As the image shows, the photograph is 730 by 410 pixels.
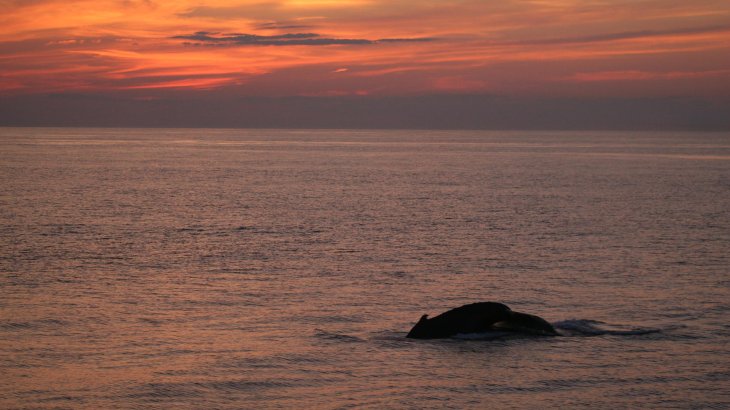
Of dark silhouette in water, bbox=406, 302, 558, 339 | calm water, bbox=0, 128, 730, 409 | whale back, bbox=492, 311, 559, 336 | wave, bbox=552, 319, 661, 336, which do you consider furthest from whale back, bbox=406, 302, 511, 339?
wave, bbox=552, 319, 661, 336

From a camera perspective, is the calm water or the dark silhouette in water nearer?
the calm water

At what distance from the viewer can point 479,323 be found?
1021 inches

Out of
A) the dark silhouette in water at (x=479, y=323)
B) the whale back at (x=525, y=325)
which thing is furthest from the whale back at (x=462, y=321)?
the whale back at (x=525, y=325)

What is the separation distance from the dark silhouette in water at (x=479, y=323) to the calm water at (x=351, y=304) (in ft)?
2.26

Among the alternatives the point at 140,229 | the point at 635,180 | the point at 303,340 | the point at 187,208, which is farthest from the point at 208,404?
the point at 635,180

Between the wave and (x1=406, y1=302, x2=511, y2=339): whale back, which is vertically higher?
(x1=406, y1=302, x2=511, y2=339): whale back

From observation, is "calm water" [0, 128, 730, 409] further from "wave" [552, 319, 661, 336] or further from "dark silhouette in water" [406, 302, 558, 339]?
"dark silhouette in water" [406, 302, 558, 339]

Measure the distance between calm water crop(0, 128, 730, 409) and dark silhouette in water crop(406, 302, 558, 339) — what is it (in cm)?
69

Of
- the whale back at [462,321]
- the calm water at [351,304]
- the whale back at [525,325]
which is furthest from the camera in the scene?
the whale back at [525,325]

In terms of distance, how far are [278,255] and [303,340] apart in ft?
61.8

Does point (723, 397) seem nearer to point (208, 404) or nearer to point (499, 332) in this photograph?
point (499, 332)

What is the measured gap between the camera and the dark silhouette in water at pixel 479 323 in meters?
→ 25.7

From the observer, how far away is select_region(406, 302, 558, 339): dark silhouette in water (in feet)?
84.3

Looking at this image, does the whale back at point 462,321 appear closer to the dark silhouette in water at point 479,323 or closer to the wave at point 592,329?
the dark silhouette in water at point 479,323
